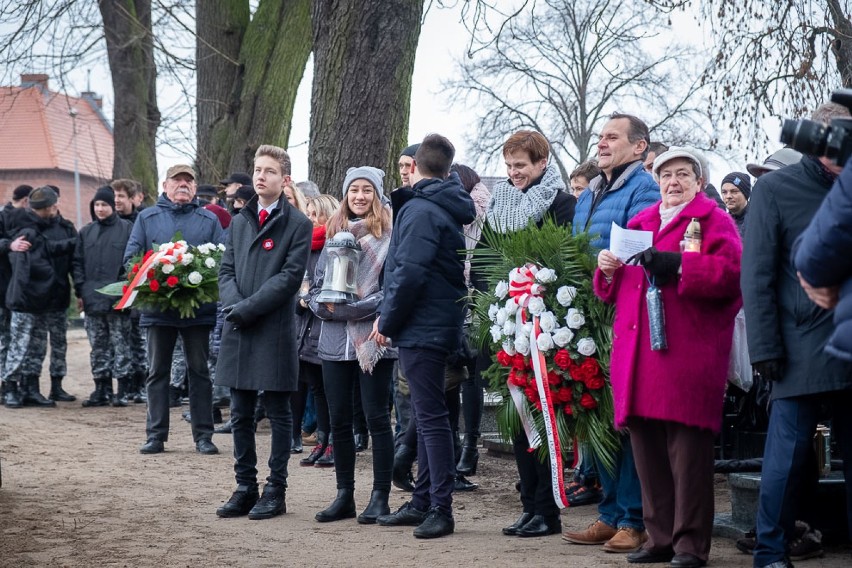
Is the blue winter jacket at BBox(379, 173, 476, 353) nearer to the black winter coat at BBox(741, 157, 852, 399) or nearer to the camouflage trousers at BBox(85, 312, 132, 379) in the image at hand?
the black winter coat at BBox(741, 157, 852, 399)

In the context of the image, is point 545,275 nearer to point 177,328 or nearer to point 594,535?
point 594,535

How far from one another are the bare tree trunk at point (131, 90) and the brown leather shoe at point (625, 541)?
1535cm

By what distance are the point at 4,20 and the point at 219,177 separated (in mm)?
4855

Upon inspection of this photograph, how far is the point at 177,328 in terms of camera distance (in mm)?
10531

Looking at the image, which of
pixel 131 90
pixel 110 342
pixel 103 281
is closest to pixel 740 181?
pixel 103 281

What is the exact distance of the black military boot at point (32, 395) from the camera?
14.4 m

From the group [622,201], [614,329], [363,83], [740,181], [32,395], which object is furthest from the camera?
[32,395]

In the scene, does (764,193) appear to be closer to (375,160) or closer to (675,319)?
(675,319)

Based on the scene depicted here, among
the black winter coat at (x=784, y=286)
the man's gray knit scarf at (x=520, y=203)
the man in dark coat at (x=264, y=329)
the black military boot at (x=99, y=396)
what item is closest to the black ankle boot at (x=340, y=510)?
the man in dark coat at (x=264, y=329)

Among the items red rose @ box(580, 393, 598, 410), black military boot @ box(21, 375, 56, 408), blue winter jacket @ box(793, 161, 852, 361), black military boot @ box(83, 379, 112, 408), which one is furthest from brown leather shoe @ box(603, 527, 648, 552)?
black military boot @ box(21, 375, 56, 408)

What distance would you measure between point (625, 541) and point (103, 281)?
9.43 metres

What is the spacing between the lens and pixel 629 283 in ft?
20.1

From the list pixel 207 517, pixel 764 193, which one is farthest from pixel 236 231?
pixel 764 193

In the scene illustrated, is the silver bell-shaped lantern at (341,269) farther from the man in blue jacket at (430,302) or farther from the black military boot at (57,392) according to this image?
the black military boot at (57,392)
